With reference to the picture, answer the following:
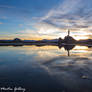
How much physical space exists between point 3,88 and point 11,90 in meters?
0.51

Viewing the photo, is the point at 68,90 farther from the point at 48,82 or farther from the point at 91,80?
the point at 91,80

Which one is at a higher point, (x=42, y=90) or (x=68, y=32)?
(x=68, y=32)

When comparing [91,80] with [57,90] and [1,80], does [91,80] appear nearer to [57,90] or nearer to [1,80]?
[57,90]

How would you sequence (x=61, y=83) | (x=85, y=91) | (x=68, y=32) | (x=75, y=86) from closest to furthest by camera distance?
(x=85, y=91) → (x=75, y=86) → (x=61, y=83) → (x=68, y=32)

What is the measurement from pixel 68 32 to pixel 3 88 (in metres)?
89.6

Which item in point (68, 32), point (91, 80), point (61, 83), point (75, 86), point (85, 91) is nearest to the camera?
point (85, 91)

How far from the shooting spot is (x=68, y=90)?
178 inches

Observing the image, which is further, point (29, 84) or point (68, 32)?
point (68, 32)

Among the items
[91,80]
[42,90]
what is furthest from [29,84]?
[91,80]

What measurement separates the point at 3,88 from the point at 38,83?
1993mm

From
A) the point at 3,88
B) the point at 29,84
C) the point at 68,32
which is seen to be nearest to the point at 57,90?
the point at 29,84

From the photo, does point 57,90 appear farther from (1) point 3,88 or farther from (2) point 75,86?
(1) point 3,88

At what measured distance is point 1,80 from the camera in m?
5.48

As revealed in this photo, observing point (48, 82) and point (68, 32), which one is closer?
point (48, 82)
